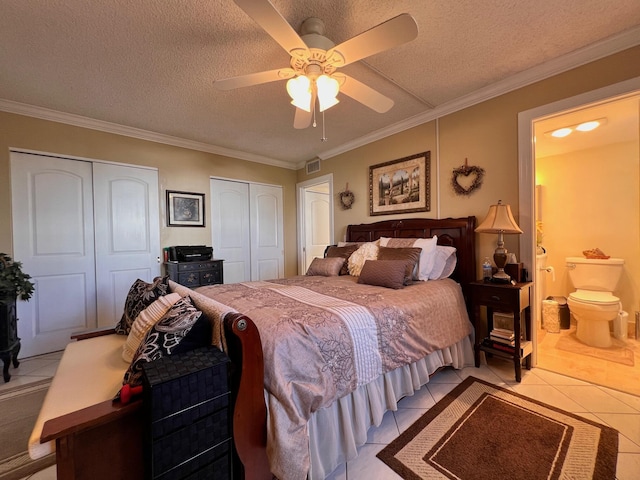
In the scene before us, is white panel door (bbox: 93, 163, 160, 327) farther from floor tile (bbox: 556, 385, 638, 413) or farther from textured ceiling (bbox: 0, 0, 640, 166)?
floor tile (bbox: 556, 385, 638, 413)

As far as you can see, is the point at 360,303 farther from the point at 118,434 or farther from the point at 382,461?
the point at 118,434

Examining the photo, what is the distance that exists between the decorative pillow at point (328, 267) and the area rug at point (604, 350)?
7.79ft

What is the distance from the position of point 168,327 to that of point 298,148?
134 inches

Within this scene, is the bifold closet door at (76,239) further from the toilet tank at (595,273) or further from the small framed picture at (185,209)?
Result: the toilet tank at (595,273)

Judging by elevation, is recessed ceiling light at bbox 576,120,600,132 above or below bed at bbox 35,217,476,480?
above

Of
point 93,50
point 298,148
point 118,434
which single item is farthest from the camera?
point 298,148

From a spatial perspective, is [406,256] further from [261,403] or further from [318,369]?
[261,403]

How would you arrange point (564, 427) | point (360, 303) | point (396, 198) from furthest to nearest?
1. point (396, 198)
2. point (360, 303)
3. point (564, 427)

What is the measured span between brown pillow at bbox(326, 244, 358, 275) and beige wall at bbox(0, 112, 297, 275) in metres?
1.71

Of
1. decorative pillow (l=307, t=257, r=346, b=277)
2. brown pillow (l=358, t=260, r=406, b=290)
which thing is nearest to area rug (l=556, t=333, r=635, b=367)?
brown pillow (l=358, t=260, r=406, b=290)

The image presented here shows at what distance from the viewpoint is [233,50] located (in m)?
1.90

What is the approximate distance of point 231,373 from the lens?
1.10 meters

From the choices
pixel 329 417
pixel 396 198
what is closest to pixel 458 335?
pixel 329 417

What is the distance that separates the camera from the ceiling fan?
1248 mm
